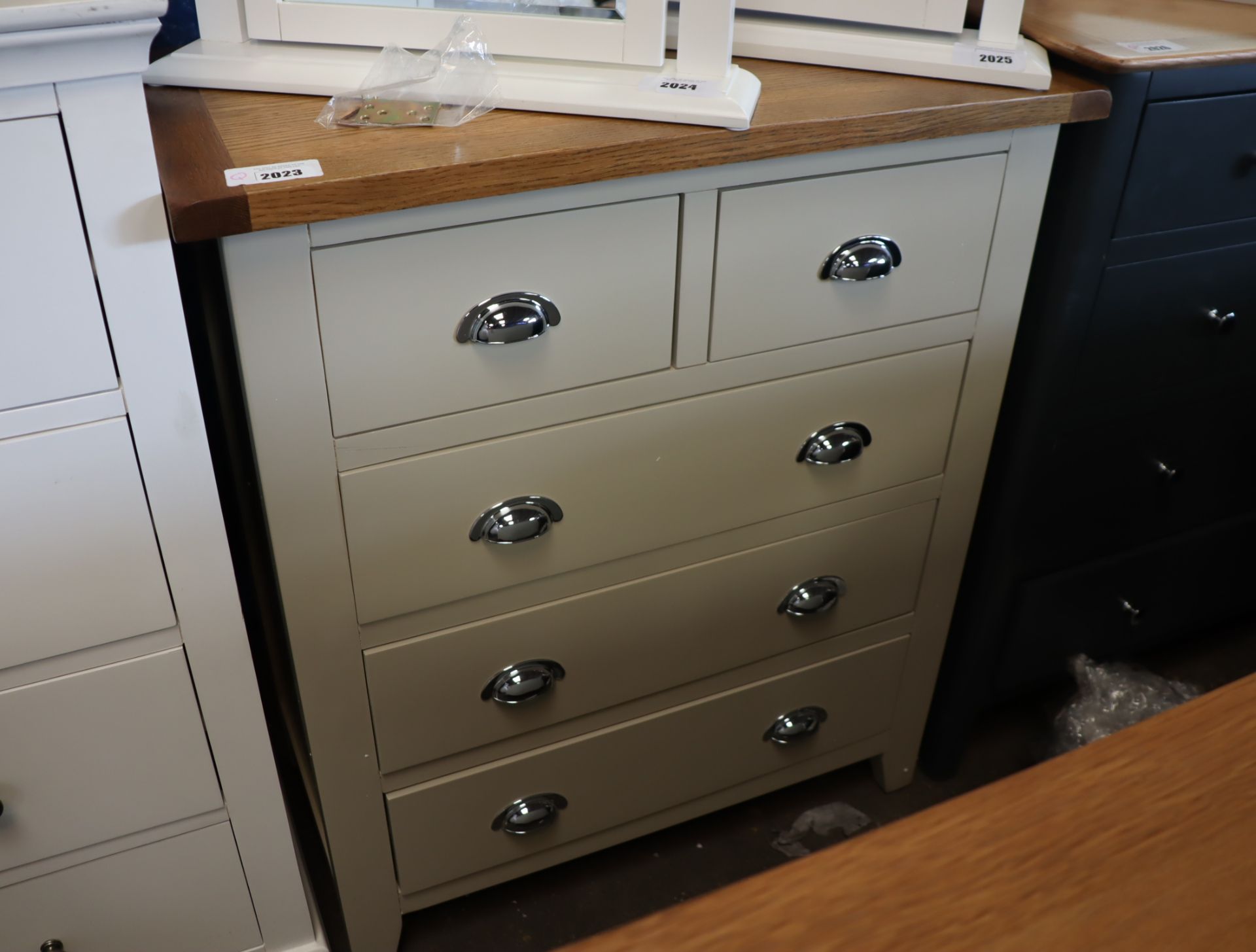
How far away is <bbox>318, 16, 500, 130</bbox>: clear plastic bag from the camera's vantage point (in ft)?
3.19

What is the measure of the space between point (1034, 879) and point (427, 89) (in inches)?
32.4

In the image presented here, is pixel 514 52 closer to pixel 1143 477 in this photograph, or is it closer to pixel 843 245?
pixel 843 245

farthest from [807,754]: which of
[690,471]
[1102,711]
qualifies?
[690,471]

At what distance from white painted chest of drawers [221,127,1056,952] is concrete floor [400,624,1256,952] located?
3.0 inches

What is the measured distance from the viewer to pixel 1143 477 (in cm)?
146

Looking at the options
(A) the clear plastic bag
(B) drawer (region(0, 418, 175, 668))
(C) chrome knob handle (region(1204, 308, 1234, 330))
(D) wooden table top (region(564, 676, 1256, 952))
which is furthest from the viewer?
(C) chrome knob handle (region(1204, 308, 1234, 330))

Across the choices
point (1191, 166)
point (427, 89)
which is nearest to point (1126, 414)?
point (1191, 166)

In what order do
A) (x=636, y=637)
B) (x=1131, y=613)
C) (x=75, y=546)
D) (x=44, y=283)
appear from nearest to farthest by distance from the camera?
1. (x=44, y=283)
2. (x=75, y=546)
3. (x=636, y=637)
4. (x=1131, y=613)

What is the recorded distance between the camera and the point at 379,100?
0.99 metres

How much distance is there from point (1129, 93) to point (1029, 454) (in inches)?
16.8

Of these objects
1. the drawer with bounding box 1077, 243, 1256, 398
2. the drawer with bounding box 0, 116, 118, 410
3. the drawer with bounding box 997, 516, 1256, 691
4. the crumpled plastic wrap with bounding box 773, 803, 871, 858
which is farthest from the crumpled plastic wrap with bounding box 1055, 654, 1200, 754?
the drawer with bounding box 0, 116, 118, 410

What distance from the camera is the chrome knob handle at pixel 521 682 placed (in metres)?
1.20

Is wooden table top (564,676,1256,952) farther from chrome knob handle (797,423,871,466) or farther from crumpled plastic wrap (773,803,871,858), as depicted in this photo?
crumpled plastic wrap (773,803,871,858)

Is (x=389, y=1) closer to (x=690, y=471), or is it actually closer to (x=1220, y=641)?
(x=690, y=471)
